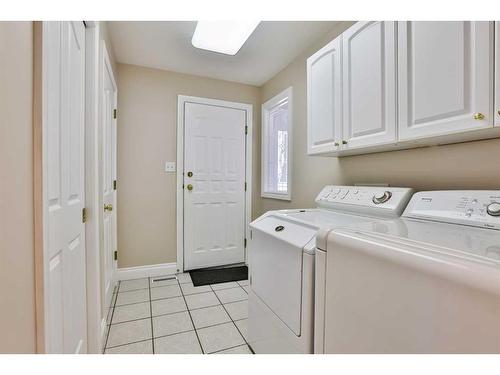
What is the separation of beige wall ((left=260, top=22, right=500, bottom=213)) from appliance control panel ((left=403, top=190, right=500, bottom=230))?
7.3 inches

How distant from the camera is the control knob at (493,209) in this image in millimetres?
903

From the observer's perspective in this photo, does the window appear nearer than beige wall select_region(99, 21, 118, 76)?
No

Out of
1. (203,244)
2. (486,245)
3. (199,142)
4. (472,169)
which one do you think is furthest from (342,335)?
(199,142)

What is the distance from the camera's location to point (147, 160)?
8.86 ft

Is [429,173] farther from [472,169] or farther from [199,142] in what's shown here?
[199,142]

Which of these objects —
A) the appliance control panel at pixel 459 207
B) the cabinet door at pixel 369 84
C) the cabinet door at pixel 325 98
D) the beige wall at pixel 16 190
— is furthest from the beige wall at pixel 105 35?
the appliance control panel at pixel 459 207

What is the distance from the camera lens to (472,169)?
1.18 m

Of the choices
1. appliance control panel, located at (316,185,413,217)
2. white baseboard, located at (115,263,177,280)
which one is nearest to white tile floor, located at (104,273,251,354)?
white baseboard, located at (115,263,177,280)

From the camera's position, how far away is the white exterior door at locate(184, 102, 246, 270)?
9.41 ft

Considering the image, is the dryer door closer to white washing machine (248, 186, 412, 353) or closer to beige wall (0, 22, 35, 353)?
white washing machine (248, 186, 412, 353)

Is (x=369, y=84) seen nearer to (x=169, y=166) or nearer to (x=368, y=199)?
(x=368, y=199)

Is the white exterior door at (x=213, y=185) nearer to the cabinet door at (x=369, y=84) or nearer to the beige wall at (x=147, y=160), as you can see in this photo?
the beige wall at (x=147, y=160)

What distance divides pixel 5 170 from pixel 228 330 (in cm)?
167

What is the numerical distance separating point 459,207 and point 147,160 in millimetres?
2629
